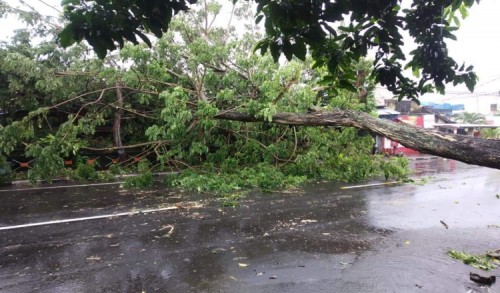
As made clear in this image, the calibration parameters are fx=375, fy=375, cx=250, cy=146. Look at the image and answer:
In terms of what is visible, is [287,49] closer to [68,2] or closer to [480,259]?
[68,2]

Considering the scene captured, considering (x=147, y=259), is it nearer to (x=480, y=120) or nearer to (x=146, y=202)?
(x=146, y=202)

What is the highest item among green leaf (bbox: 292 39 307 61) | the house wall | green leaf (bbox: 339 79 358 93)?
the house wall

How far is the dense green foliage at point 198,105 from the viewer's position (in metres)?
10.1

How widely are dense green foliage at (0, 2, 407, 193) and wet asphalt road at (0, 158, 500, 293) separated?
1.90 metres

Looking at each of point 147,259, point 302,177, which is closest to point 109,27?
point 147,259

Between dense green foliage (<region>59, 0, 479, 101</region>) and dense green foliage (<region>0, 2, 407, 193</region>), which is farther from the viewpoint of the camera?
dense green foliage (<region>0, 2, 407, 193</region>)

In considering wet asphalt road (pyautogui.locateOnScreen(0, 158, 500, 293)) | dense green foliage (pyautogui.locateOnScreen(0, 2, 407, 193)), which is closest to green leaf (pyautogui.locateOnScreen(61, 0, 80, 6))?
wet asphalt road (pyautogui.locateOnScreen(0, 158, 500, 293))

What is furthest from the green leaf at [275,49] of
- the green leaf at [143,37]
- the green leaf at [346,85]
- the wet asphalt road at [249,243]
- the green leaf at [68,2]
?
the wet asphalt road at [249,243]

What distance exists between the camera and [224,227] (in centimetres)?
655

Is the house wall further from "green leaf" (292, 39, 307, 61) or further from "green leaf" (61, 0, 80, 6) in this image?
"green leaf" (61, 0, 80, 6)

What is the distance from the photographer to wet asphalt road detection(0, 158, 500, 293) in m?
4.24

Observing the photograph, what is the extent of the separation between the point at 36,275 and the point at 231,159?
27.0 feet

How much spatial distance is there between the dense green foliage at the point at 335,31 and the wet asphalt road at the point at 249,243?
2317 mm

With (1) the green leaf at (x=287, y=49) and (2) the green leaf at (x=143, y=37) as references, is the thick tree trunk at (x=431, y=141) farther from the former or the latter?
(2) the green leaf at (x=143, y=37)
